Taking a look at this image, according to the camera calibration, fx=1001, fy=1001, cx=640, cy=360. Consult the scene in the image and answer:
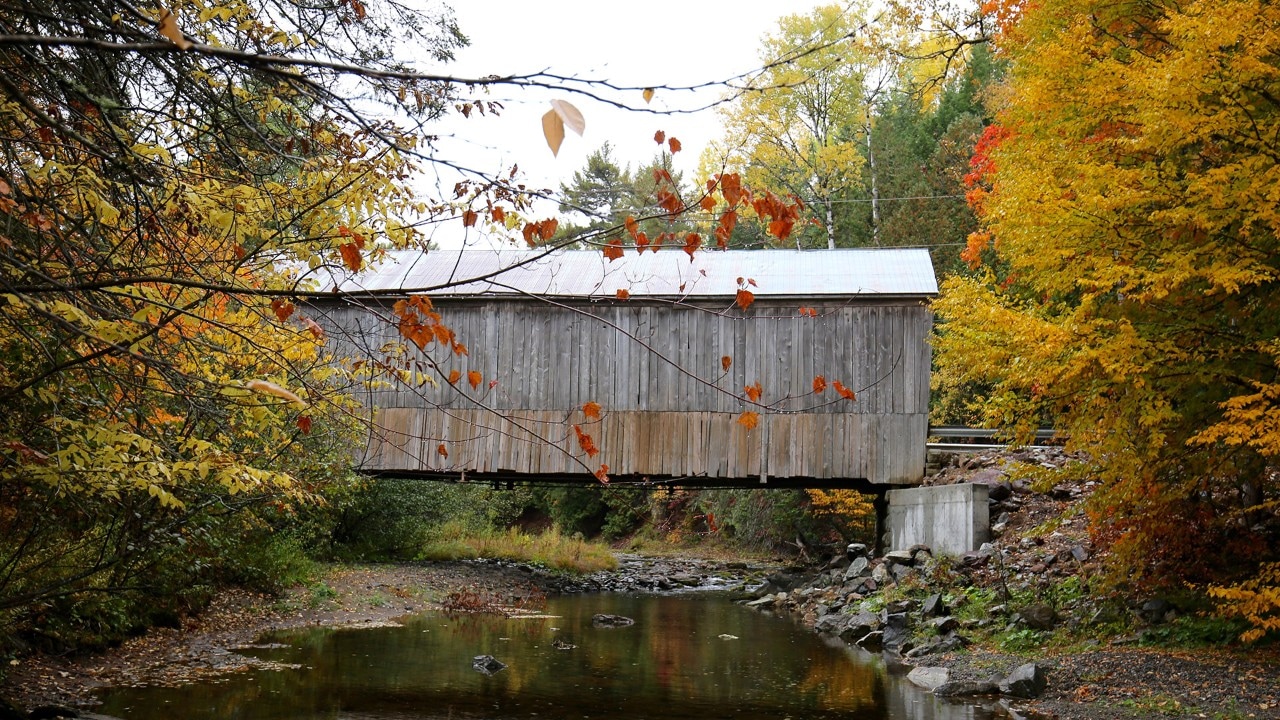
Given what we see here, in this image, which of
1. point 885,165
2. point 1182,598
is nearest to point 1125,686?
point 1182,598

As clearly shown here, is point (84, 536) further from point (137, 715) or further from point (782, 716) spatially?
point (782, 716)

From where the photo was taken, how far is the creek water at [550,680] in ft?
25.2

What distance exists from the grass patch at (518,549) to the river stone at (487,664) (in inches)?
456

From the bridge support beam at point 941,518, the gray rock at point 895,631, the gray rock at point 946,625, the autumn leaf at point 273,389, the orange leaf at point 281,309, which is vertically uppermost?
the orange leaf at point 281,309

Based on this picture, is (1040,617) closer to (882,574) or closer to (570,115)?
(882,574)

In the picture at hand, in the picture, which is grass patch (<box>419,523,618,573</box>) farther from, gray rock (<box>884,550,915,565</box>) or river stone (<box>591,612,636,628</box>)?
gray rock (<box>884,550,915,565</box>)

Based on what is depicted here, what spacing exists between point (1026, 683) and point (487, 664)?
4847 mm

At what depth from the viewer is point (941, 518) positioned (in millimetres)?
13844

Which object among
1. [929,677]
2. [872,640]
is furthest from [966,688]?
[872,640]

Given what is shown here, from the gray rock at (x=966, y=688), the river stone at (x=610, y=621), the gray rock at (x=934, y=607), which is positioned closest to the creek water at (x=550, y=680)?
the gray rock at (x=966, y=688)

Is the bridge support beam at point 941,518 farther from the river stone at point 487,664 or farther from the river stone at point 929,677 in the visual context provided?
the river stone at point 487,664

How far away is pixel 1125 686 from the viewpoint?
26.1ft

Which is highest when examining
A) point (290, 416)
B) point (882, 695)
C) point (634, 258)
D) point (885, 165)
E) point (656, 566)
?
point (885, 165)

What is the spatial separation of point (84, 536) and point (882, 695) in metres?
6.47
